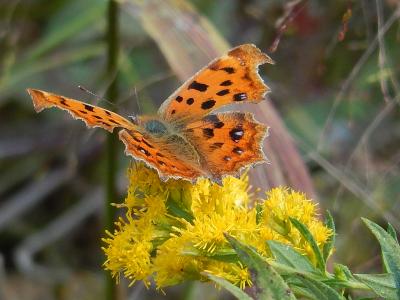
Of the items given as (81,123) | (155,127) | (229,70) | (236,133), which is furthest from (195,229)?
(81,123)

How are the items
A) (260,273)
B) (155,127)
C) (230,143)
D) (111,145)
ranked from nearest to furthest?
(260,273)
(230,143)
(155,127)
(111,145)

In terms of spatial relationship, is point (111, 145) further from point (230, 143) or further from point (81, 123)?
point (230, 143)

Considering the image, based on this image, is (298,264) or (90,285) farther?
(90,285)

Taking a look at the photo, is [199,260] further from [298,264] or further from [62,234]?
[62,234]

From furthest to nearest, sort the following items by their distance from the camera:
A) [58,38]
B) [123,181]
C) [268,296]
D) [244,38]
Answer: [244,38] → [123,181] → [58,38] → [268,296]

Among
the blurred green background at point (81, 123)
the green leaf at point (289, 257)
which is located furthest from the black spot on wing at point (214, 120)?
the blurred green background at point (81, 123)

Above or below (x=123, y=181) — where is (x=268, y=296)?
below

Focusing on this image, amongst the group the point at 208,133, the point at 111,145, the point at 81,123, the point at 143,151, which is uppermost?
the point at 81,123

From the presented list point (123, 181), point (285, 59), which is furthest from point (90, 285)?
point (285, 59)
